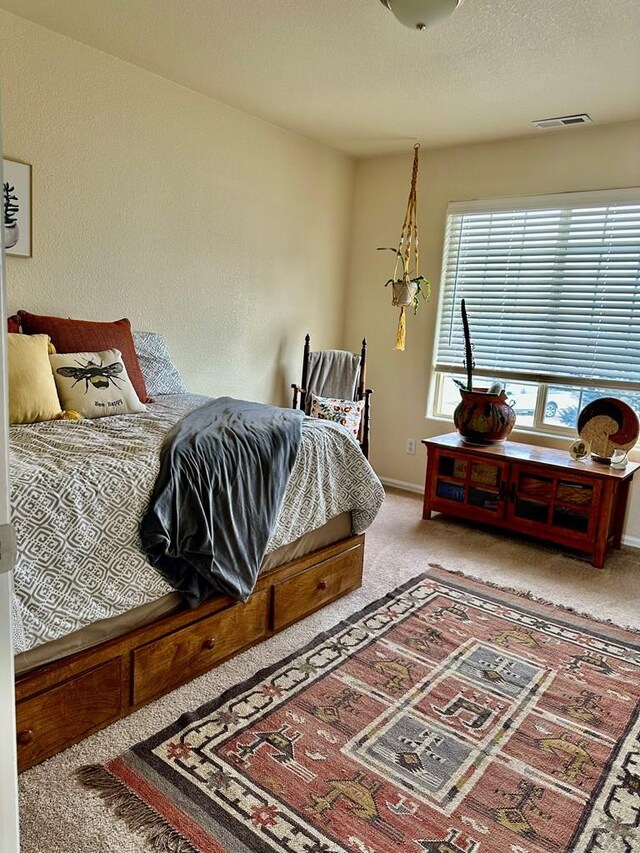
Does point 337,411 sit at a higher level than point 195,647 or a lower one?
higher

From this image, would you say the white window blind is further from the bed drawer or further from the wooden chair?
the bed drawer

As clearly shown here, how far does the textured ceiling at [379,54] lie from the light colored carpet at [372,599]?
249cm

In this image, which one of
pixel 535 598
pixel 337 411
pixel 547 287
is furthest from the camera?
pixel 337 411

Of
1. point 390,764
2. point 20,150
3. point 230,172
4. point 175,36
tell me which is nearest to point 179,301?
point 230,172

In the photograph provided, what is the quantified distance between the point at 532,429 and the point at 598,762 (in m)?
2.58

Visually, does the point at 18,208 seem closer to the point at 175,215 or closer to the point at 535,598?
the point at 175,215

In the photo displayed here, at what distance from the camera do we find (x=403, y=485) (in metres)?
4.75

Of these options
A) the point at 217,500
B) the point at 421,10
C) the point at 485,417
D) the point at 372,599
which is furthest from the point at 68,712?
the point at 485,417

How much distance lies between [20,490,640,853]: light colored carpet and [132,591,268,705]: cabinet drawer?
0.14 ft

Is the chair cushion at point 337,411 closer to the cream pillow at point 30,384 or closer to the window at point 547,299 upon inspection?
the window at point 547,299

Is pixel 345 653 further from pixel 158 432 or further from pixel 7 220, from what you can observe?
pixel 7 220

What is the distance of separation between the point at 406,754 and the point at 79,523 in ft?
3.83

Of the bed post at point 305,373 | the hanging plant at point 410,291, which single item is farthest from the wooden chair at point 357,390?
the hanging plant at point 410,291

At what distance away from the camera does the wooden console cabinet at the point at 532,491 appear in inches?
134
